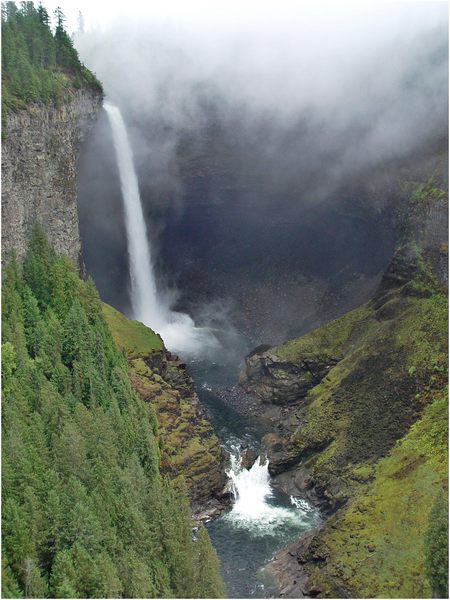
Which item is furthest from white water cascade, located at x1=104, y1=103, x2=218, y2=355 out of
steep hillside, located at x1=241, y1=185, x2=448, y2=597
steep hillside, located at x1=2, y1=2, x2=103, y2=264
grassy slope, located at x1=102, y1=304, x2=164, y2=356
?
grassy slope, located at x1=102, y1=304, x2=164, y2=356

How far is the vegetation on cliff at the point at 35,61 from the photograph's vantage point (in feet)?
305

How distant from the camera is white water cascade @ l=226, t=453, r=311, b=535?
288 feet

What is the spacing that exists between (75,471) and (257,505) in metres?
33.6

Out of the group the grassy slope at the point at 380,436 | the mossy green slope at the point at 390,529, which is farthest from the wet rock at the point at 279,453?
the mossy green slope at the point at 390,529

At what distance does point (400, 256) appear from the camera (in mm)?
118812

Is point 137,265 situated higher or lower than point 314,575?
higher

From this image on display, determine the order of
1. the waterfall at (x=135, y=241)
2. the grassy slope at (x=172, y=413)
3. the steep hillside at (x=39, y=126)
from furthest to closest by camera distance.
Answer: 1. the waterfall at (x=135, y=241)
2. the grassy slope at (x=172, y=413)
3. the steep hillside at (x=39, y=126)

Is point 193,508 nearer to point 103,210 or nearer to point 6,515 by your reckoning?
point 6,515

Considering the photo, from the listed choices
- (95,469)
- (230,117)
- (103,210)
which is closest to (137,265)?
(103,210)

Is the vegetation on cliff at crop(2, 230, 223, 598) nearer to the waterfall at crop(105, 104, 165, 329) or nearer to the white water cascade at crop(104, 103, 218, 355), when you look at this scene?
the waterfall at crop(105, 104, 165, 329)

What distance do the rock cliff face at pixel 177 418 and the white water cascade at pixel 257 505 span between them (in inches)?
79.9

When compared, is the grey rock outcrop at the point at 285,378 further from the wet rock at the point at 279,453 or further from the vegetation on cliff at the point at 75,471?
the vegetation on cliff at the point at 75,471

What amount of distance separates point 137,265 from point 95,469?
A: 84.0 m

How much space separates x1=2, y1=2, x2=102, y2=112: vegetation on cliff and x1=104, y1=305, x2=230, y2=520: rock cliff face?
37.1 meters
